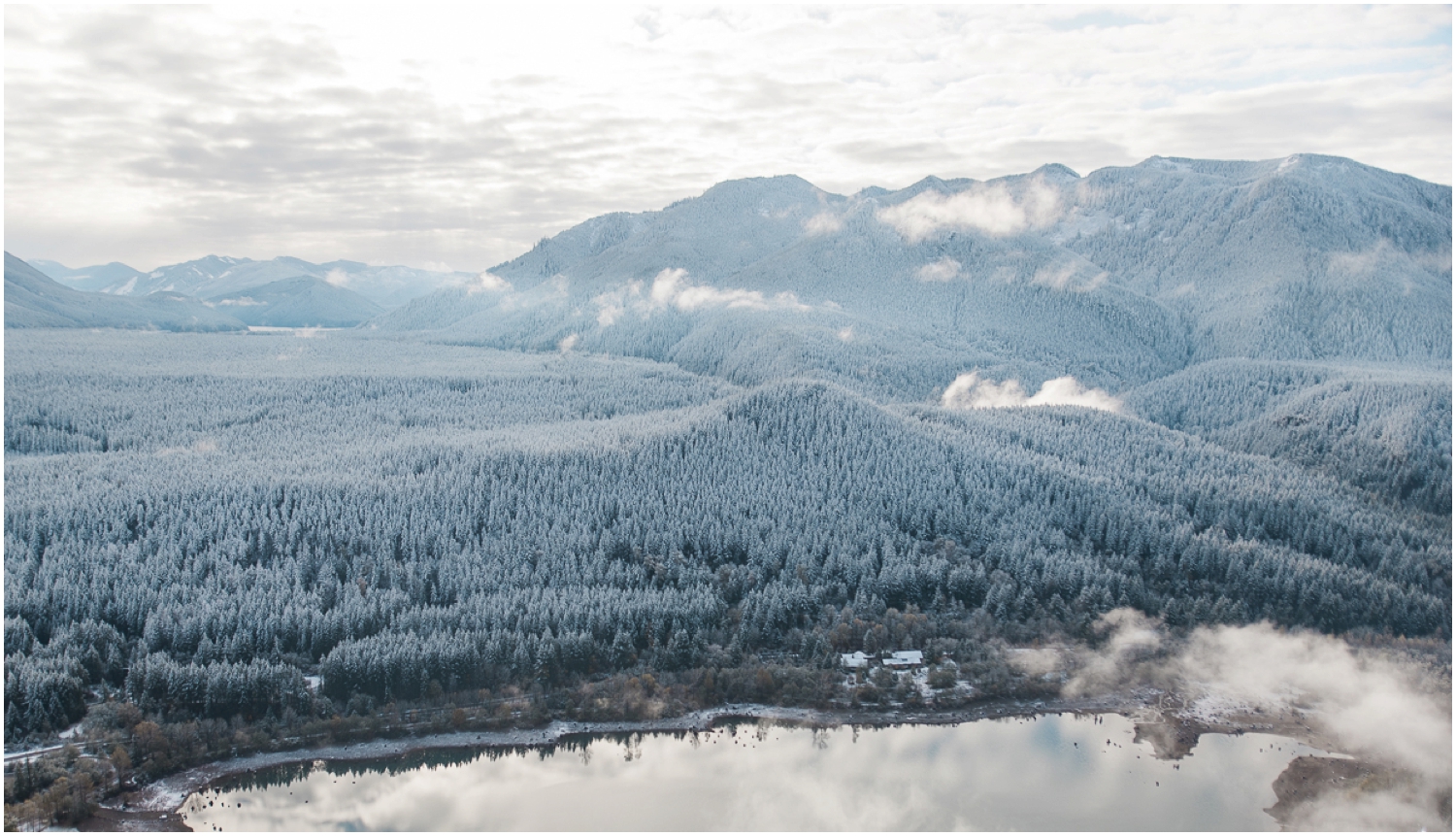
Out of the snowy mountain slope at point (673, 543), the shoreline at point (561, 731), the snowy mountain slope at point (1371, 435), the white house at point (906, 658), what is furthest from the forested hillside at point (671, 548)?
the shoreline at point (561, 731)

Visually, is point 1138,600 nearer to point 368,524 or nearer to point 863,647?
point 863,647

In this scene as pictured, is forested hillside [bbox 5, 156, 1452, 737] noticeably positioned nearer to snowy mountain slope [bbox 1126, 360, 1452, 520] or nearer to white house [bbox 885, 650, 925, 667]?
snowy mountain slope [bbox 1126, 360, 1452, 520]

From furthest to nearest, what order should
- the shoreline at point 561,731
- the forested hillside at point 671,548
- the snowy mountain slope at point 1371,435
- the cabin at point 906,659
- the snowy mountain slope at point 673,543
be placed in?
1. the snowy mountain slope at point 1371,435
2. the cabin at point 906,659
3. the snowy mountain slope at point 673,543
4. the forested hillside at point 671,548
5. the shoreline at point 561,731

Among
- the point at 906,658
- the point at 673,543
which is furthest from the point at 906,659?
the point at 673,543

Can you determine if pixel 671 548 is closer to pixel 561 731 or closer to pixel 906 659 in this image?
pixel 906 659

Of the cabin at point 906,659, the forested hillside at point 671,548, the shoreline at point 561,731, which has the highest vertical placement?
the forested hillside at point 671,548

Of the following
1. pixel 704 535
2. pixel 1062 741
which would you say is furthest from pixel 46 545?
pixel 1062 741

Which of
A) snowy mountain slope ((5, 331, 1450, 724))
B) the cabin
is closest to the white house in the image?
the cabin

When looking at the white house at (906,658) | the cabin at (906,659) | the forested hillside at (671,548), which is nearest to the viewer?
the forested hillside at (671,548)

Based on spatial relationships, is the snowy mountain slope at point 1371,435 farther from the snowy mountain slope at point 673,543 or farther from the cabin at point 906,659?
the cabin at point 906,659
